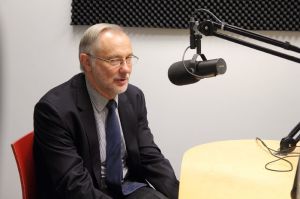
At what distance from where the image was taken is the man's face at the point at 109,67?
176 centimetres

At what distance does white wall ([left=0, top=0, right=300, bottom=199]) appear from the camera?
254 centimetres

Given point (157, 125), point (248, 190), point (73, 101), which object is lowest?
point (157, 125)

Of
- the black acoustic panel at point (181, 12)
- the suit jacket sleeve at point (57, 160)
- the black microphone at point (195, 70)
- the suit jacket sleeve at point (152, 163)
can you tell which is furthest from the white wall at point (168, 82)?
the black microphone at point (195, 70)

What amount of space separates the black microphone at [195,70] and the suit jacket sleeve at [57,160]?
58cm

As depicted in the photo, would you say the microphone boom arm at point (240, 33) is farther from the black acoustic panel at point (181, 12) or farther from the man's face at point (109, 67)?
the black acoustic panel at point (181, 12)

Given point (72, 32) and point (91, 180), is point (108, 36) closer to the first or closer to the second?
point (91, 180)

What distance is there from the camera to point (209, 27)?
112 cm

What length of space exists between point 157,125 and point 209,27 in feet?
5.32

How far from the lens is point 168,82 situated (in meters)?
2.64

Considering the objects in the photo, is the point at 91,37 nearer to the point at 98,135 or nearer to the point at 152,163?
the point at 98,135

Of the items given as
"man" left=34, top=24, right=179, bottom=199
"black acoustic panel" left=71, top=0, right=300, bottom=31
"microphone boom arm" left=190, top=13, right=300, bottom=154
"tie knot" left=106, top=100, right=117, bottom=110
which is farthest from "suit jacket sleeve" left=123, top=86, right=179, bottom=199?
"microphone boom arm" left=190, top=13, right=300, bottom=154

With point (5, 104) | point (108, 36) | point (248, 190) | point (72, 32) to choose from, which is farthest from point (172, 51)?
point (248, 190)

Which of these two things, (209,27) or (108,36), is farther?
(108,36)

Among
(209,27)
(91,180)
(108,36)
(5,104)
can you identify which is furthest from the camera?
(5,104)
